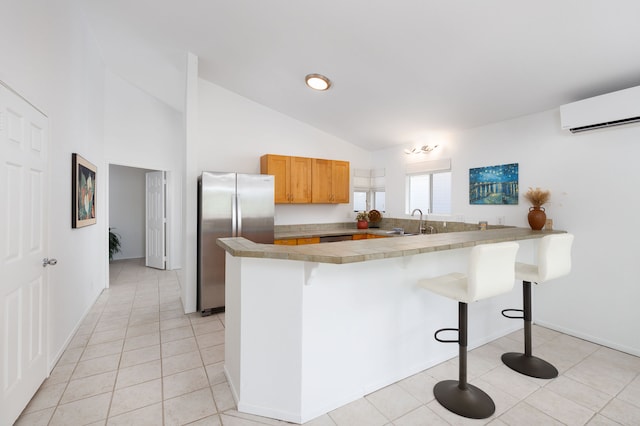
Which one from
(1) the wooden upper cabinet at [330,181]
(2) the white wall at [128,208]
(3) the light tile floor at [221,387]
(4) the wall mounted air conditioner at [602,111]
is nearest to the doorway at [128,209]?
(2) the white wall at [128,208]

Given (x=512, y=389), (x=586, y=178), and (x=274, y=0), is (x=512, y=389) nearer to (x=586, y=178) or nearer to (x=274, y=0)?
(x=586, y=178)

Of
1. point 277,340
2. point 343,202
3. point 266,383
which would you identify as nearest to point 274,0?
point 277,340

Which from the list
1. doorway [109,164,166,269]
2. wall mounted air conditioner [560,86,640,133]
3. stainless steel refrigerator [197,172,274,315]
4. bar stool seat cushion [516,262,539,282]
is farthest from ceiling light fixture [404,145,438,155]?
doorway [109,164,166,269]

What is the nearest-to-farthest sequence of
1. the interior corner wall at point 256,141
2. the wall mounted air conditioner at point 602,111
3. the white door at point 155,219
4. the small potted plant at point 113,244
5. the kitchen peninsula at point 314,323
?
1. the kitchen peninsula at point 314,323
2. the wall mounted air conditioner at point 602,111
3. the interior corner wall at point 256,141
4. the white door at point 155,219
5. the small potted plant at point 113,244

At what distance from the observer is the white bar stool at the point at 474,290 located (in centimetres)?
183

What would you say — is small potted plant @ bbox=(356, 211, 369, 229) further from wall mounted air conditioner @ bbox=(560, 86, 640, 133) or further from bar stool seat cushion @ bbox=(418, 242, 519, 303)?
bar stool seat cushion @ bbox=(418, 242, 519, 303)

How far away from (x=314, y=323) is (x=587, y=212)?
305 cm

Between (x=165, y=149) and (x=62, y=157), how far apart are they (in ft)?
10.6

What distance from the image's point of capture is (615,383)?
2248mm

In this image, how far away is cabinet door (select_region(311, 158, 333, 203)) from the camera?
487 cm

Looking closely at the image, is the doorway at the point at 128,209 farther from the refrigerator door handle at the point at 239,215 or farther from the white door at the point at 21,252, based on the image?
the white door at the point at 21,252

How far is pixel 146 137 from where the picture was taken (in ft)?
17.9

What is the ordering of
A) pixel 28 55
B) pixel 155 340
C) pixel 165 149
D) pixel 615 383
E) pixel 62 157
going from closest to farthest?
pixel 28 55 → pixel 615 383 → pixel 62 157 → pixel 155 340 → pixel 165 149

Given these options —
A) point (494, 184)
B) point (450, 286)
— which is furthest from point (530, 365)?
point (494, 184)
